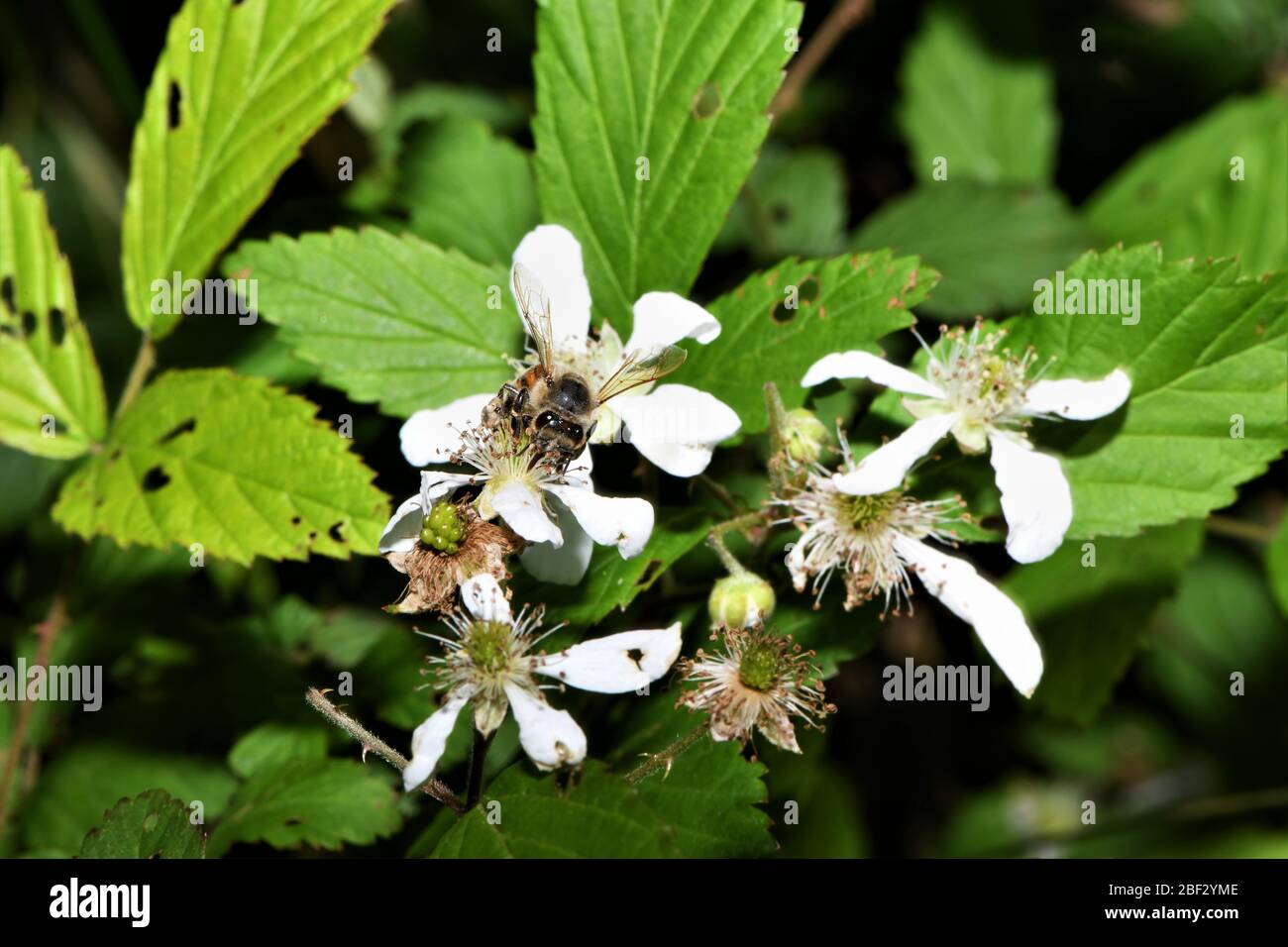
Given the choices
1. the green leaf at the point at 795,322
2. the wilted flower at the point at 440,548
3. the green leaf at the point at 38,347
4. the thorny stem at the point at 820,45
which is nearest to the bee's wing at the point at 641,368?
the green leaf at the point at 795,322

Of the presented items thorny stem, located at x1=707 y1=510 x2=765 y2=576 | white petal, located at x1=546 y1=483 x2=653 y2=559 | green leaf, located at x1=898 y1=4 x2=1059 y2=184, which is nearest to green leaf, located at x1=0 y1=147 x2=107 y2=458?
white petal, located at x1=546 y1=483 x2=653 y2=559

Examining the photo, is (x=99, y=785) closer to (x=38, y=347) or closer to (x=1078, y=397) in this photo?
(x=38, y=347)

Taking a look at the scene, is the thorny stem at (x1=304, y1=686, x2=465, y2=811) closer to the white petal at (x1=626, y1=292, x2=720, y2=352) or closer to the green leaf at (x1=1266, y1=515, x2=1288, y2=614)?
the white petal at (x1=626, y1=292, x2=720, y2=352)

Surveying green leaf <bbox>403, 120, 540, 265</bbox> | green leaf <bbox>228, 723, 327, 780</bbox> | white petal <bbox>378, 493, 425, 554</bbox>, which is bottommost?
green leaf <bbox>228, 723, 327, 780</bbox>

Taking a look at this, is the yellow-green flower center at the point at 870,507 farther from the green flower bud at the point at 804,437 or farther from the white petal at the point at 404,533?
the white petal at the point at 404,533

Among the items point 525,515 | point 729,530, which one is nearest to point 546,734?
point 525,515

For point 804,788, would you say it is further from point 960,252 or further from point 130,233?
point 130,233

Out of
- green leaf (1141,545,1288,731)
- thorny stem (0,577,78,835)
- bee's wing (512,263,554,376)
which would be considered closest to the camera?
bee's wing (512,263,554,376)
